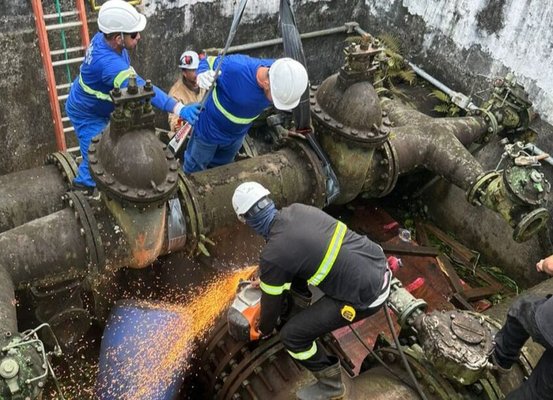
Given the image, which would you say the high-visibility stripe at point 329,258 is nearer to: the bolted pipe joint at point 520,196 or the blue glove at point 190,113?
the blue glove at point 190,113

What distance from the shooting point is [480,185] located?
570 cm

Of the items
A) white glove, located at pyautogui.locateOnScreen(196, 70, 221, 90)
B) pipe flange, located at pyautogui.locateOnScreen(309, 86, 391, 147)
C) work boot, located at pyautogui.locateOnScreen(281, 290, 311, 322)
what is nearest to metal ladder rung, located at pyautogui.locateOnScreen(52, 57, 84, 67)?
white glove, located at pyautogui.locateOnScreen(196, 70, 221, 90)

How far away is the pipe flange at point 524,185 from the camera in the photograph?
5.18 metres

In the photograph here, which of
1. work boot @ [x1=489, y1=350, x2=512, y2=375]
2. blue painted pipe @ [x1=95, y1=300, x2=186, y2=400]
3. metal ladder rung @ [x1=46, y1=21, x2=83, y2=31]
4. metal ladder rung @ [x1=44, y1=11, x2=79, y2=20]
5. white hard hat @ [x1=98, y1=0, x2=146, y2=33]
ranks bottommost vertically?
blue painted pipe @ [x1=95, y1=300, x2=186, y2=400]

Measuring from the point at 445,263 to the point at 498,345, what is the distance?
2.98 metres

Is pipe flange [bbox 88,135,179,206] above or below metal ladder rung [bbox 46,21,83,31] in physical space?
below

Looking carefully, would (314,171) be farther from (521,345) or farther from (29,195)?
(29,195)

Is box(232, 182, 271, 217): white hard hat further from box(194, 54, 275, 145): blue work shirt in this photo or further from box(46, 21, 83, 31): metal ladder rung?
box(46, 21, 83, 31): metal ladder rung

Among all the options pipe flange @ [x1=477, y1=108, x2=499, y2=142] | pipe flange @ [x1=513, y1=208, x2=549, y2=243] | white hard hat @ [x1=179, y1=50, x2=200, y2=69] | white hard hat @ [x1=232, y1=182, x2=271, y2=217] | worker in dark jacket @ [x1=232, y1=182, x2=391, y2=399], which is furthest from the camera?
pipe flange @ [x1=477, y1=108, x2=499, y2=142]

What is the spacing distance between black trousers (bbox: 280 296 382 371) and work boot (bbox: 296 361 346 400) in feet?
0.17

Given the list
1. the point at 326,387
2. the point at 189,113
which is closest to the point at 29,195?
the point at 189,113

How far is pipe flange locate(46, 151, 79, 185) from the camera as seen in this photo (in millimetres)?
4918

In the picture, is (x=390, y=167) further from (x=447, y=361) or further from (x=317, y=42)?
(x=317, y=42)

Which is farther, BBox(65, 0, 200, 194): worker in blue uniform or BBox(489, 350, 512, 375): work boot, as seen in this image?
BBox(65, 0, 200, 194): worker in blue uniform
